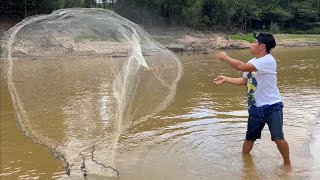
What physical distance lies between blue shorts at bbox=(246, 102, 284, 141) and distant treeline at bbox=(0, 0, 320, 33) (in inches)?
650

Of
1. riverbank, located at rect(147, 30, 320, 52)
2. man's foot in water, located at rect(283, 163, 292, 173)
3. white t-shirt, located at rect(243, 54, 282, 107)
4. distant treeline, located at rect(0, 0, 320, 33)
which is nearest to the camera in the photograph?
white t-shirt, located at rect(243, 54, 282, 107)

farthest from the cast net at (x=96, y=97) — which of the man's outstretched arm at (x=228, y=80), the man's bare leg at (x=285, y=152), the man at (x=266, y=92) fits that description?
the man's bare leg at (x=285, y=152)

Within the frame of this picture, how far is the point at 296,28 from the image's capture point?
64.8 metres

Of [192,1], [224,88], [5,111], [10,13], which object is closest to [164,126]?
[5,111]

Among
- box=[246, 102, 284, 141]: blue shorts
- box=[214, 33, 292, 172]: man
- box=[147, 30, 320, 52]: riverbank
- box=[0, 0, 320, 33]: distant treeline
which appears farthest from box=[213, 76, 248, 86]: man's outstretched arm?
box=[147, 30, 320, 52]: riverbank

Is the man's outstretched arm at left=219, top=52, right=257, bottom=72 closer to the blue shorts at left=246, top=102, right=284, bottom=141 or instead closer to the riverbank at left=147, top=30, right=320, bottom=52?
the blue shorts at left=246, top=102, right=284, bottom=141

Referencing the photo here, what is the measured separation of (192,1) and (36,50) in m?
36.9

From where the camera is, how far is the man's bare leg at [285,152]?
5355 mm

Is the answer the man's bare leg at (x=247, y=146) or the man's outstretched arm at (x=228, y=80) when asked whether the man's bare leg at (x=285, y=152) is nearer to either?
the man's bare leg at (x=247, y=146)

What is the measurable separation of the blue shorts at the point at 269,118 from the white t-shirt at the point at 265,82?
0.06 m

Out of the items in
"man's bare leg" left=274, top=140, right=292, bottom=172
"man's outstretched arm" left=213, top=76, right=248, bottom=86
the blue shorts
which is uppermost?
"man's outstretched arm" left=213, top=76, right=248, bottom=86

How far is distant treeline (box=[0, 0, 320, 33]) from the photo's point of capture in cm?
2350

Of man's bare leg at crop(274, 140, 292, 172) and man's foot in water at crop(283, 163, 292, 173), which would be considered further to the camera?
man's foot in water at crop(283, 163, 292, 173)

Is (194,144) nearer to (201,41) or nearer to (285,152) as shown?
(285,152)
